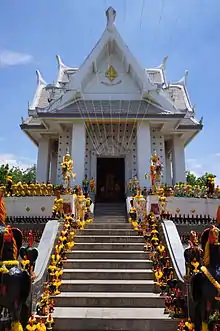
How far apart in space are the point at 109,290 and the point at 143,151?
9.51m

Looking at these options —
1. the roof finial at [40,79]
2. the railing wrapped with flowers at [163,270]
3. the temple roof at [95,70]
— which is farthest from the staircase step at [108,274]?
the roof finial at [40,79]

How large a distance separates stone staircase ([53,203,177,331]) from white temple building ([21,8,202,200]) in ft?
22.8

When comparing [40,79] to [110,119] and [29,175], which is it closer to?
[110,119]

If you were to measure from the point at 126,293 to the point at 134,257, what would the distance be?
1.31 meters

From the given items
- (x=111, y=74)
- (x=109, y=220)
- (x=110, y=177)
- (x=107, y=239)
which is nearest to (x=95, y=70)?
(x=111, y=74)

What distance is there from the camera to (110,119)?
14375 millimetres

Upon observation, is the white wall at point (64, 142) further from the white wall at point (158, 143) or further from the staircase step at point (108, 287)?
the staircase step at point (108, 287)

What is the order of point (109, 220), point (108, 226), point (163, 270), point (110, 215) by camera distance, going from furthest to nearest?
point (110, 215) < point (109, 220) < point (108, 226) < point (163, 270)

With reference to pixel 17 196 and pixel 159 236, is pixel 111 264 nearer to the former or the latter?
pixel 159 236

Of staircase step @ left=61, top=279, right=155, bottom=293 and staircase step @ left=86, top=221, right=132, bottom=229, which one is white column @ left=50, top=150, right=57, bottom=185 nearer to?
staircase step @ left=86, top=221, right=132, bottom=229

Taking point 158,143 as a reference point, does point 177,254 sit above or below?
below

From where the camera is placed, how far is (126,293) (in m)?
5.68

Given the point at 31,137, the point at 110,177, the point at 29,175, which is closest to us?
the point at 31,137

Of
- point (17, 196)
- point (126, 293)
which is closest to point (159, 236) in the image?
point (126, 293)
